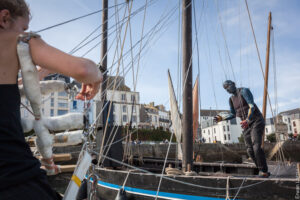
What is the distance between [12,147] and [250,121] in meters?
4.25

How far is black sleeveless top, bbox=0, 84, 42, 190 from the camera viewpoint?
0.75 m

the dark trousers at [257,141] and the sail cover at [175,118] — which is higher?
the sail cover at [175,118]

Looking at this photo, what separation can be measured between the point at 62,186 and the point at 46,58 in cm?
1297

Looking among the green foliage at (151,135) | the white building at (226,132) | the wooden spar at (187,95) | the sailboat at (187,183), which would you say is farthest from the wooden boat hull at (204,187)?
the white building at (226,132)

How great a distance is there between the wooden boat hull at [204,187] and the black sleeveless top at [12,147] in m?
3.33

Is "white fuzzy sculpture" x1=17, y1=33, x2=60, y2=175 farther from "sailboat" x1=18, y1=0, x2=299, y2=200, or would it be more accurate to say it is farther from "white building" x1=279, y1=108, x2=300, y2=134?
"white building" x1=279, y1=108, x2=300, y2=134

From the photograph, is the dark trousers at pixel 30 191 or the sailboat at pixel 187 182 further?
the sailboat at pixel 187 182

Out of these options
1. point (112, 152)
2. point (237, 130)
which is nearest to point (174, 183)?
point (112, 152)

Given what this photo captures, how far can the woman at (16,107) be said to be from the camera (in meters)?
0.76

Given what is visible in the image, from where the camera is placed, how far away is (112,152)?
6.86 meters

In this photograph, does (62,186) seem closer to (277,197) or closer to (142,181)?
(142,181)

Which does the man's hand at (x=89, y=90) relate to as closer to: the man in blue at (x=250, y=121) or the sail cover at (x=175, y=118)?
the man in blue at (x=250, y=121)

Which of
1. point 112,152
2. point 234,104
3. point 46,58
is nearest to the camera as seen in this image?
point 46,58

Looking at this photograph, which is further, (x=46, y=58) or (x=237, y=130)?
(x=237, y=130)
